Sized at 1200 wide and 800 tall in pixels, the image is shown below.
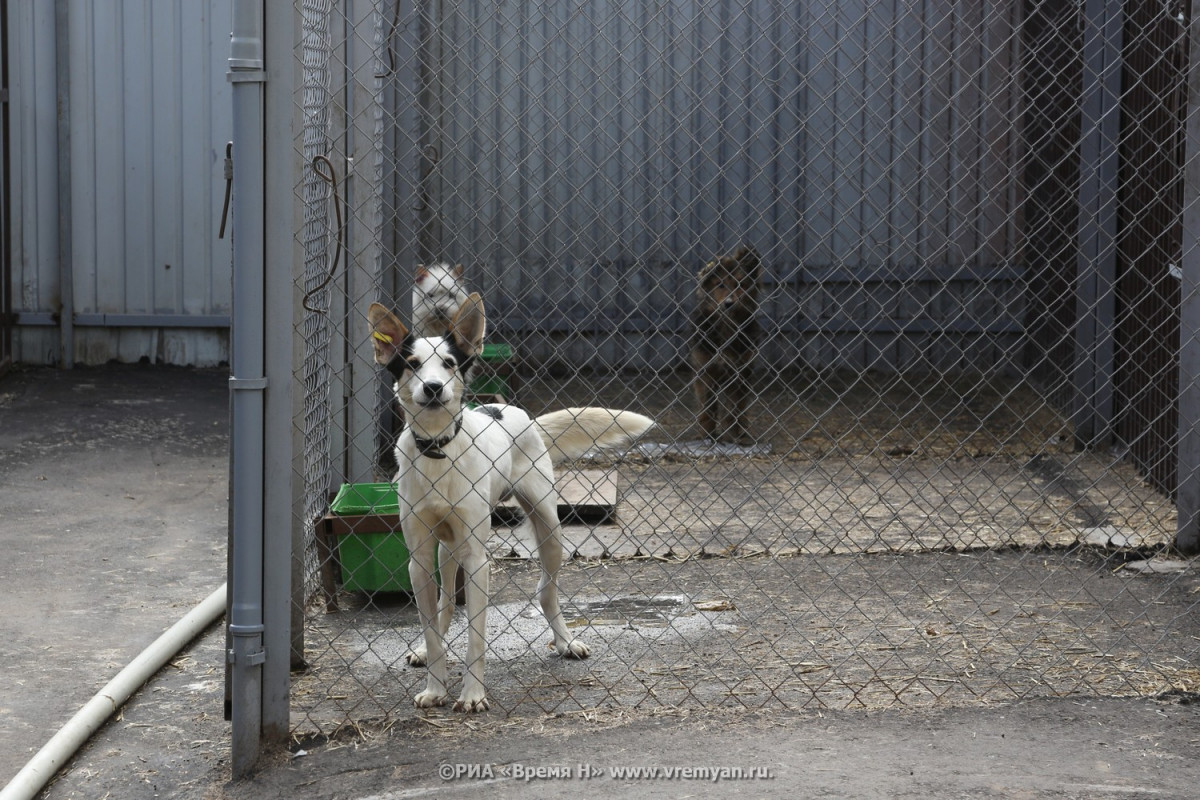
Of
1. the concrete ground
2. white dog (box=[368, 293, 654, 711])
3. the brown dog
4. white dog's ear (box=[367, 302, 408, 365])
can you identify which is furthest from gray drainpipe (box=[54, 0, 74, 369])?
white dog's ear (box=[367, 302, 408, 365])

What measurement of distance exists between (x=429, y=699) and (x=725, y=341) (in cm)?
419

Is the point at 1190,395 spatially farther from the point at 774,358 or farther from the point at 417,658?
the point at 774,358

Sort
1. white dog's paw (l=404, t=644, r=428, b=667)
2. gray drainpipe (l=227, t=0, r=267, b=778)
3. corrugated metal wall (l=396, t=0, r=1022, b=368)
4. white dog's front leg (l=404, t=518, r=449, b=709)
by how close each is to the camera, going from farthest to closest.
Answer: corrugated metal wall (l=396, t=0, r=1022, b=368) < white dog's paw (l=404, t=644, r=428, b=667) < white dog's front leg (l=404, t=518, r=449, b=709) < gray drainpipe (l=227, t=0, r=267, b=778)

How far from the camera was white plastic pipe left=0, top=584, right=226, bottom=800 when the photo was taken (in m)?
2.71

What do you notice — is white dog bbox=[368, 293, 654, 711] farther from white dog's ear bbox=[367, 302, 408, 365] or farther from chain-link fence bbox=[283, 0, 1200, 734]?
chain-link fence bbox=[283, 0, 1200, 734]

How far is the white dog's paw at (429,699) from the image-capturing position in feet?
10.7

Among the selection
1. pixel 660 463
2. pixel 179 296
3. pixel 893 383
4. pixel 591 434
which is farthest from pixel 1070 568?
pixel 179 296

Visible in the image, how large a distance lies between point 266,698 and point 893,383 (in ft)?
21.3

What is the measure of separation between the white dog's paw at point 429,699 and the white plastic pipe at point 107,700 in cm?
80

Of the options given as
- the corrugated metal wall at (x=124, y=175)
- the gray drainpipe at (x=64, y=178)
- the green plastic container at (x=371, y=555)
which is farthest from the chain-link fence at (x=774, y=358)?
the gray drainpipe at (x=64, y=178)

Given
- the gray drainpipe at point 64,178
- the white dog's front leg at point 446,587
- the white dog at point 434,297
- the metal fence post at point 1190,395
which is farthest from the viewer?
the gray drainpipe at point 64,178

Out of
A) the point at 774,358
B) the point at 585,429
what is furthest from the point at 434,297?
the point at 774,358

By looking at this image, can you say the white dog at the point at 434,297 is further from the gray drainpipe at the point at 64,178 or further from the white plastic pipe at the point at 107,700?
the gray drainpipe at the point at 64,178

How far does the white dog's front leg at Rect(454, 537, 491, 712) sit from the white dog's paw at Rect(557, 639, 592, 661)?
445 mm
